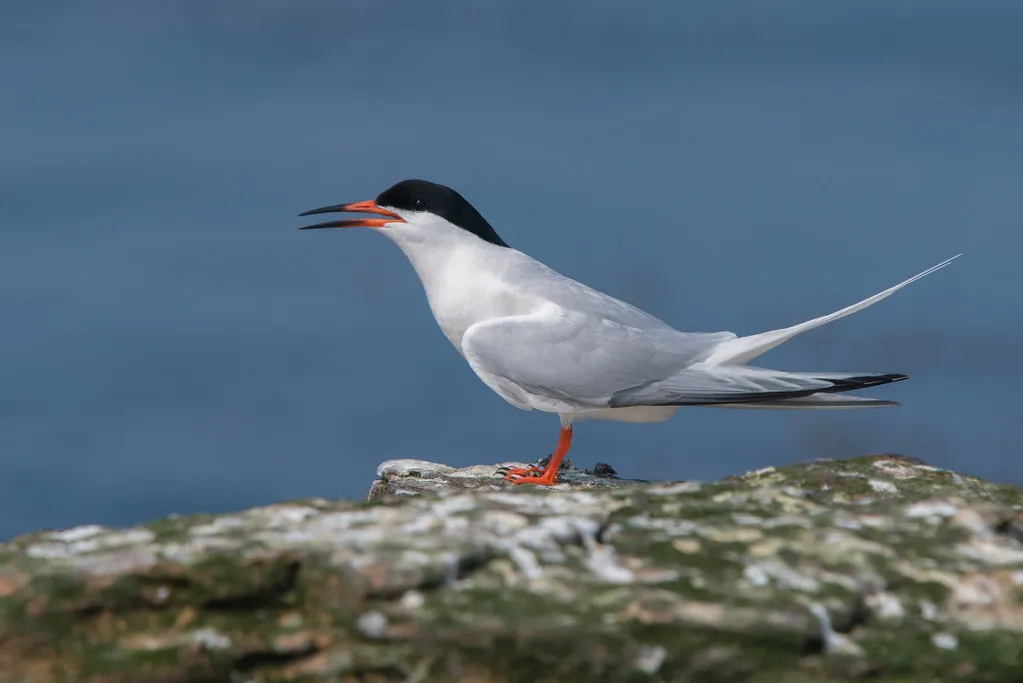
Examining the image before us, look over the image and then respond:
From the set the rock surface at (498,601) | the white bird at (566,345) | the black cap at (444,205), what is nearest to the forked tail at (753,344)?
the white bird at (566,345)

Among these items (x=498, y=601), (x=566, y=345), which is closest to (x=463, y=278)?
(x=566, y=345)

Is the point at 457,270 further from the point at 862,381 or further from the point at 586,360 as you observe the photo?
the point at 862,381

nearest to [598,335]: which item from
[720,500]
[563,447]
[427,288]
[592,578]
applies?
[563,447]

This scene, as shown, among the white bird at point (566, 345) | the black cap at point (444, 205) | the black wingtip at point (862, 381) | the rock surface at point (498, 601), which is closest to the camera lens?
the rock surface at point (498, 601)

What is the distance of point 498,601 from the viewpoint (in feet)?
13.9

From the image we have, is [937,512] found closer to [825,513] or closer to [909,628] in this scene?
[825,513]

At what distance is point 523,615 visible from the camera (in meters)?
4.17

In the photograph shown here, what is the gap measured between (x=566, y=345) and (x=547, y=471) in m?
0.90

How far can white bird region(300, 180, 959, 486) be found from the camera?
8.86 meters

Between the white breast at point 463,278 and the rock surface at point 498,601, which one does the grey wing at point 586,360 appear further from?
the rock surface at point 498,601

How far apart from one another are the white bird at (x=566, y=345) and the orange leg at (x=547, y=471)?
1 centimetres

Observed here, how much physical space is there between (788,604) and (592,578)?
0.64m

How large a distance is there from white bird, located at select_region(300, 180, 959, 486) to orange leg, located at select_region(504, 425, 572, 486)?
0.01 m

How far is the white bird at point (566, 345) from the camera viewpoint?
29.1 ft
